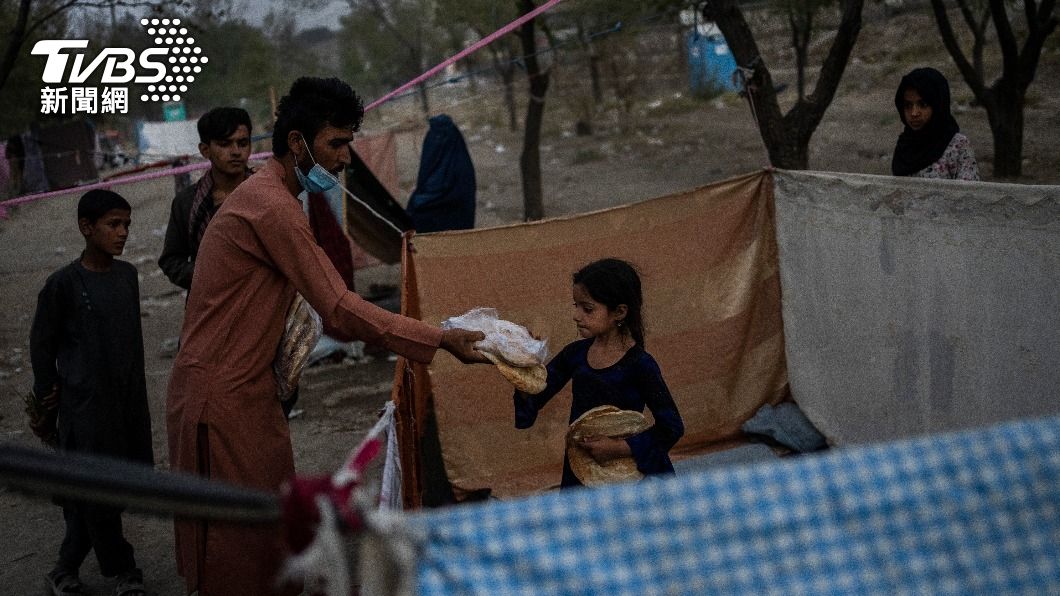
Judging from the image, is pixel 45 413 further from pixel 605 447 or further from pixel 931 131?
pixel 931 131

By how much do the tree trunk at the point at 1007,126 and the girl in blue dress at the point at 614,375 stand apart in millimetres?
9989

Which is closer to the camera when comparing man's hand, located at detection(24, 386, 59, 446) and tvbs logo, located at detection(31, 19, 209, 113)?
man's hand, located at detection(24, 386, 59, 446)

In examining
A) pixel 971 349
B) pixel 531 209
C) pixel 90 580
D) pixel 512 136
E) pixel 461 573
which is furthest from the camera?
pixel 512 136

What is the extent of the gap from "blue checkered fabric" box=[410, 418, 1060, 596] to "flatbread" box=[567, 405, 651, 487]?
173 cm

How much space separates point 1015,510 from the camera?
147cm

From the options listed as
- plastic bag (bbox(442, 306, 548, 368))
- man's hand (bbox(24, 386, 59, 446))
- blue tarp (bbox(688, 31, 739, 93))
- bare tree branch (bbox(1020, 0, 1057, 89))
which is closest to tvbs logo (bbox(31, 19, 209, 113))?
man's hand (bbox(24, 386, 59, 446))

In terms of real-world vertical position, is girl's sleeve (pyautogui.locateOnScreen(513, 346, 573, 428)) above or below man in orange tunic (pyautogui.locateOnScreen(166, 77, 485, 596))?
below

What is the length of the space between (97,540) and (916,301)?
3578 mm

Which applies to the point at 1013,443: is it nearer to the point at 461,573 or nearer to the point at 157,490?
the point at 461,573

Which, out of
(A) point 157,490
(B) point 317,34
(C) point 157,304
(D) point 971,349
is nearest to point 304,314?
(A) point 157,490

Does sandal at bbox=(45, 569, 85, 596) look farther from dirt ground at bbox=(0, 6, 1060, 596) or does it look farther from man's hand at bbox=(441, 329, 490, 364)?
man's hand at bbox=(441, 329, 490, 364)

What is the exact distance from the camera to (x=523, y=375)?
311 centimetres

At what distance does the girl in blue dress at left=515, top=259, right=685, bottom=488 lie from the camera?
3.26 meters

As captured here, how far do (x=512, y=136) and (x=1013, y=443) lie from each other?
924 inches
